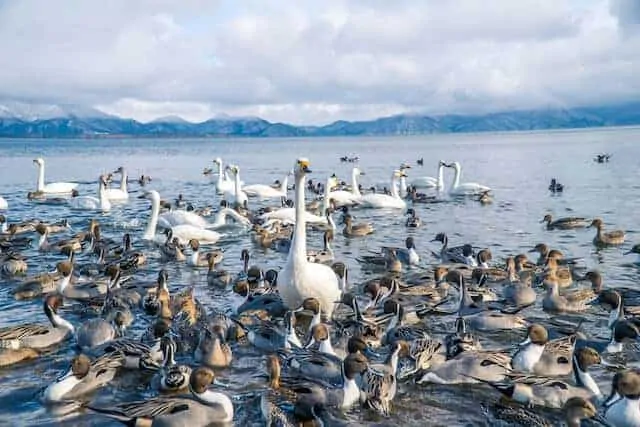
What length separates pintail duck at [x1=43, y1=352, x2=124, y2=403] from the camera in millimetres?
9273

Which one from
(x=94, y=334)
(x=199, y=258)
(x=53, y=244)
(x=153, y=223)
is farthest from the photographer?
(x=153, y=223)

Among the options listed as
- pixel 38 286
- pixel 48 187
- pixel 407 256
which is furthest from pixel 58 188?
pixel 407 256

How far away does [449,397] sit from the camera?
31.1 ft

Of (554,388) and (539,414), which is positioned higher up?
(554,388)

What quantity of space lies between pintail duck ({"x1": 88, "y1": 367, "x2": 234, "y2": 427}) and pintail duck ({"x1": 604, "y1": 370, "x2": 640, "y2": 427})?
4.63m

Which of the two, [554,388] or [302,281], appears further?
[302,281]

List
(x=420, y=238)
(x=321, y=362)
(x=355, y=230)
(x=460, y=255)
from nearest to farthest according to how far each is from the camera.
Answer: (x=321, y=362) → (x=460, y=255) → (x=420, y=238) → (x=355, y=230)

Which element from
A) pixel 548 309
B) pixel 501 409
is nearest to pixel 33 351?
pixel 501 409

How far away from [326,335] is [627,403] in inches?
166

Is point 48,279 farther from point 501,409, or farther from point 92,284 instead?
point 501,409

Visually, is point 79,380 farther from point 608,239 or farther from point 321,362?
point 608,239

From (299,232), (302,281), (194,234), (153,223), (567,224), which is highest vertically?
(299,232)

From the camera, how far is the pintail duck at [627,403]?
26.0 ft

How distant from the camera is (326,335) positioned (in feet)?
34.1
